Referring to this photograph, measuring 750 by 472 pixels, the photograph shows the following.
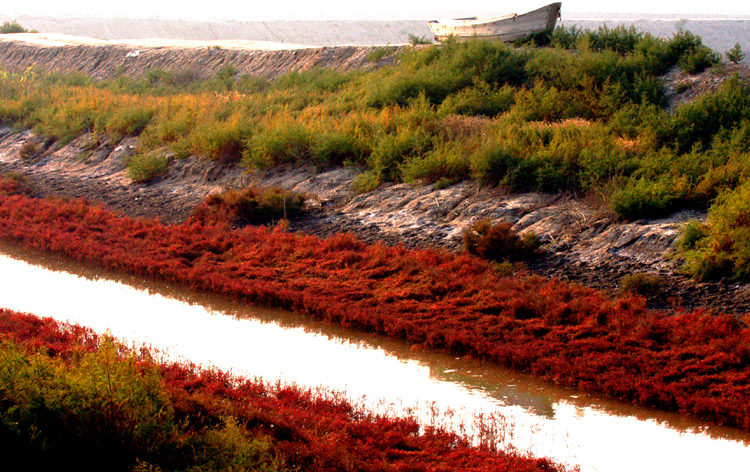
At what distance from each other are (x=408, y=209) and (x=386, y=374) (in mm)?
7125

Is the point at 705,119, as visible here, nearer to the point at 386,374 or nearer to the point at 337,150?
the point at 337,150

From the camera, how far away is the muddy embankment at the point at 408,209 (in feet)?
41.7

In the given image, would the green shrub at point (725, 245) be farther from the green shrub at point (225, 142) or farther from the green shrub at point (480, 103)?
the green shrub at point (225, 142)

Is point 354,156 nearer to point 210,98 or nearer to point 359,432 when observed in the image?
point 210,98

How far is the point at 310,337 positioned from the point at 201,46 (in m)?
29.7

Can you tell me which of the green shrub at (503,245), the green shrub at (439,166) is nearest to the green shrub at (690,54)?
the green shrub at (439,166)

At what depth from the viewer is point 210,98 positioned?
1101 inches

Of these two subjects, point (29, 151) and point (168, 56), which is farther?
point (168, 56)

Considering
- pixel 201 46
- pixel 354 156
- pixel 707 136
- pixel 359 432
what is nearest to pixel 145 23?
pixel 201 46

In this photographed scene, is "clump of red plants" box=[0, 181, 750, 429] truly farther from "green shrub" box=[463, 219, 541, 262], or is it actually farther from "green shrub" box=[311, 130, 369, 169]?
"green shrub" box=[311, 130, 369, 169]

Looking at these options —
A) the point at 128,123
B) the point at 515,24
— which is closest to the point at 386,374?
the point at 515,24

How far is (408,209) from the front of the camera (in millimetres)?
16734

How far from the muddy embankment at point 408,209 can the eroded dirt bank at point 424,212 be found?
0.07 ft

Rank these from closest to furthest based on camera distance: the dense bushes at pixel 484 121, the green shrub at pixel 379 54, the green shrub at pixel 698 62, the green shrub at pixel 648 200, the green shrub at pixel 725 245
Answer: the green shrub at pixel 725 245 < the green shrub at pixel 648 200 < the dense bushes at pixel 484 121 < the green shrub at pixel 698 62 < the green shrub at pixel 379 54
